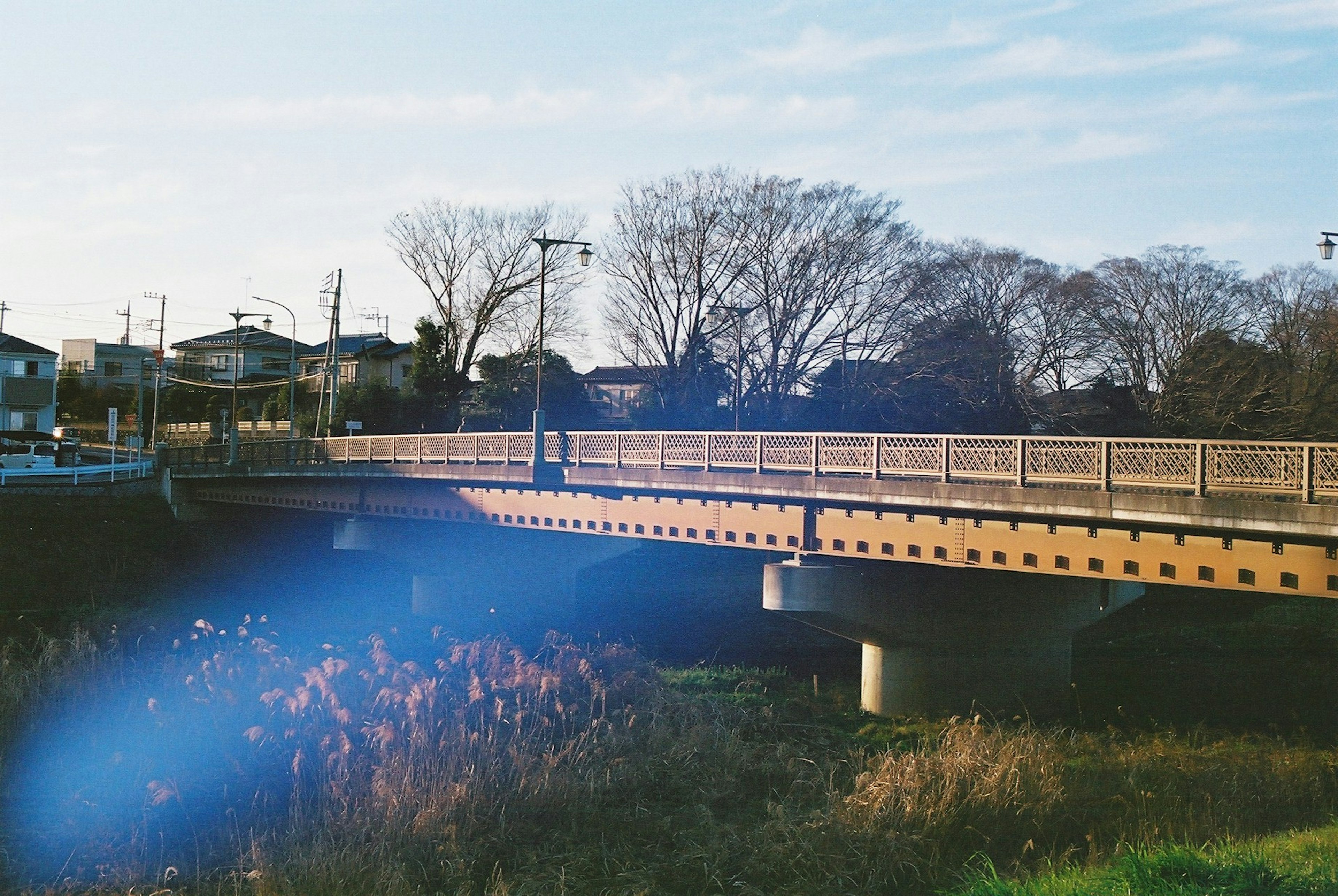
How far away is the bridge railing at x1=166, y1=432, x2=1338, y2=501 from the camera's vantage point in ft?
46.8

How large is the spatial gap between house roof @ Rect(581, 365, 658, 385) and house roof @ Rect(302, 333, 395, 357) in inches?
582

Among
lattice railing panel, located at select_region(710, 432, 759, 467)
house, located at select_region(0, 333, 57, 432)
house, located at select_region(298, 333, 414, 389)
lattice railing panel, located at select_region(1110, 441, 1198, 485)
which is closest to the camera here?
lattice railing panel, located at select_region(1110, 441, 1198, 485)

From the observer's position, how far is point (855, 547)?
20516mm

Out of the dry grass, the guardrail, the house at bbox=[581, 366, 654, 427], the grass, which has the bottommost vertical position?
the dry grass

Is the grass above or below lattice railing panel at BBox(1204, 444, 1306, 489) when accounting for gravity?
below

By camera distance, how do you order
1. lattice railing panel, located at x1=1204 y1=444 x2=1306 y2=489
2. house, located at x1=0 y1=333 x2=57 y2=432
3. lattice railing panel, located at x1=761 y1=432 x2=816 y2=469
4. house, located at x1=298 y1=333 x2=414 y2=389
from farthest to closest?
house, located at x1=298 y1=333 x2=414 y2=389
house, located at x1=0 y1=333 x2=57 y2=432
lattice railing panel, located at x1=761 y1=432 x2=816 y2=469
lattice railing panel, located at x1=1204 y1=444 x2=1306 y2=489

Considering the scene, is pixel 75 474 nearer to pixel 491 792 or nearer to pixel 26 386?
pixel 26 386

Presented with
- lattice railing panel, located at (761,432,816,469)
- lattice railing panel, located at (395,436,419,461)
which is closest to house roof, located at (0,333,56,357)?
lattice railing panel, located at (395,436,419,461)

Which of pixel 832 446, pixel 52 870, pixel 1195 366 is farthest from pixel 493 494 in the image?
pixel 1195 366

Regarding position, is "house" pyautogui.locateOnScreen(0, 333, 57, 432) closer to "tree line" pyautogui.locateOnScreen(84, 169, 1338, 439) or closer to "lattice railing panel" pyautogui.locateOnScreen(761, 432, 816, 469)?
"tree line" pyautogui.locateOnScreen(84, 169, 1338, 439)

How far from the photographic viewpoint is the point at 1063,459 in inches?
663

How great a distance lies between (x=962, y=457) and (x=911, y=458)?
39.9 inches

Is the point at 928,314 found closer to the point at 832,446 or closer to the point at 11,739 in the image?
the point at 832,446

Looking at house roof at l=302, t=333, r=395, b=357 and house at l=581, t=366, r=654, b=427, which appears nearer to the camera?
house at l=581, t=366, r=654, b=427
